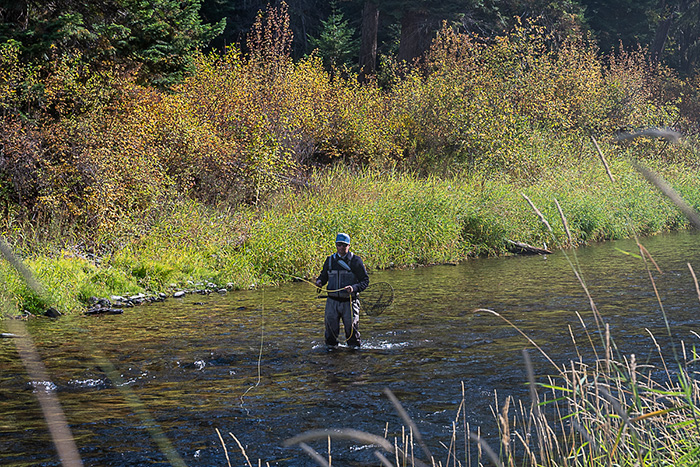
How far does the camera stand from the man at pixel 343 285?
11.4 meters

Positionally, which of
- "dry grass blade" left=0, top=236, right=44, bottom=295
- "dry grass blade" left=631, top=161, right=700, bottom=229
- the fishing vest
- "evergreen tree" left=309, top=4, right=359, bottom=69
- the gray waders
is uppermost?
"evergreen tree" left=309, top=4, right=359, bottom=69

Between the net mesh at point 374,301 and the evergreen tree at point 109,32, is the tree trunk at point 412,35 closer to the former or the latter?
the evergreen tree at point 109,32

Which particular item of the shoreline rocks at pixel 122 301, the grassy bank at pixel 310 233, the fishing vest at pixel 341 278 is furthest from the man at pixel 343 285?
the shoreline rocks at pixel 122 301

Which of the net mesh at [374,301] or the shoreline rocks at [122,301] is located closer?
the net mesh at [374,301]

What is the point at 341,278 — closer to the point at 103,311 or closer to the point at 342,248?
the point at 342,248

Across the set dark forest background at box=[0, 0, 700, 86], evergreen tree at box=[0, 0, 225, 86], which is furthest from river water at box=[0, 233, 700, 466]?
dark forest background at box=[0, 0, 700, 86]

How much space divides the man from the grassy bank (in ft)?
17.2

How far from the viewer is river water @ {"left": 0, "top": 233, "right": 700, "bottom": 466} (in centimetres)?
763

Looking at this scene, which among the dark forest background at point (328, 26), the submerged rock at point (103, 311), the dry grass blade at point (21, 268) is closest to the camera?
the dry grass blade at point (21, 268)

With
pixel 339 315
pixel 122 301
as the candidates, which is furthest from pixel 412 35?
pixel 339 315

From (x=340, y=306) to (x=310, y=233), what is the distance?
9.13 m

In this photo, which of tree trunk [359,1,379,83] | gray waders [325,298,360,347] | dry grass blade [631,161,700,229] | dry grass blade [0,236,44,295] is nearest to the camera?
dry grass blade [0,236,44,295]

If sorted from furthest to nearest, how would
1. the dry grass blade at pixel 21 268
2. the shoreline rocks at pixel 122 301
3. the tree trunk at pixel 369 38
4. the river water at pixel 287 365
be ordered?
the tree trunk at pixel 369 38
the shoreline rocks at pixel 122 301
the river water at pixel 287 365
the dry grass blade at pixel 21 268

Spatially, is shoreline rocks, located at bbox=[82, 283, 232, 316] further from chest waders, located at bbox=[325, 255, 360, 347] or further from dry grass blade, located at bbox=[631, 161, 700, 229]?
dry grass blade, located at bbox=[631, 161, 700, 229]
